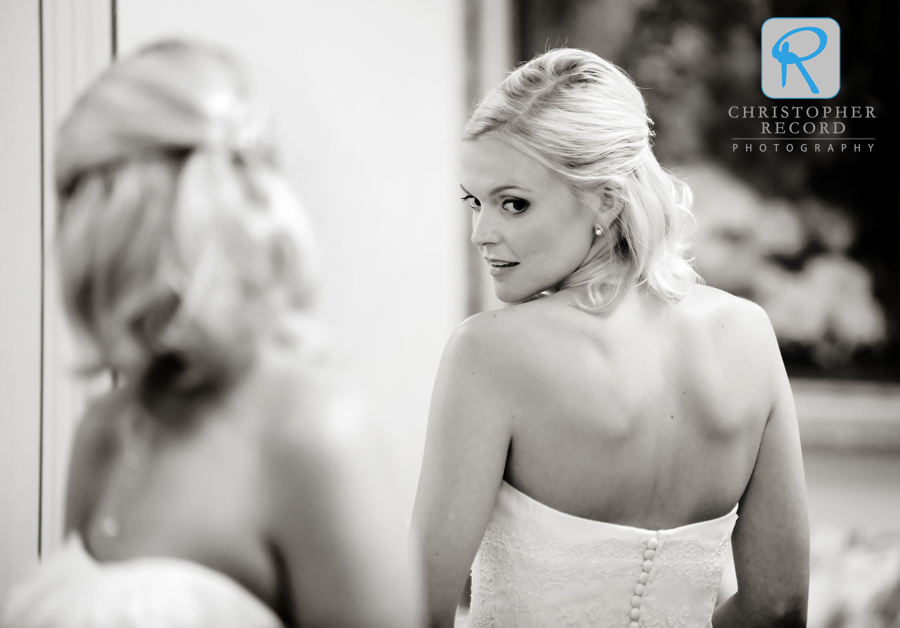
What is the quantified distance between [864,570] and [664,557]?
1189mm

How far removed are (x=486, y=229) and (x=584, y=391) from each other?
0.84ft

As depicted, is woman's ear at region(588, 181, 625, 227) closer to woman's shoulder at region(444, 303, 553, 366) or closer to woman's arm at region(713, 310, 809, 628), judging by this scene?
woman's shoulder at region(444, 303, 553, 366)

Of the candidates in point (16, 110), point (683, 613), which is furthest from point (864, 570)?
point (16, 110)

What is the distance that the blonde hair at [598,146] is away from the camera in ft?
2.93

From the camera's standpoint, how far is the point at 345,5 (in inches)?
58.6

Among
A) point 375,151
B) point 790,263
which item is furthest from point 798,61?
point 375,151

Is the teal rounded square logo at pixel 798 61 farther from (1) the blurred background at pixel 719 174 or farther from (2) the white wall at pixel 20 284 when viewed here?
(2) the white wall at pixel 20 284

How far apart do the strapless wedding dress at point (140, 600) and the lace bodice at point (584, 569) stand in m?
0.41

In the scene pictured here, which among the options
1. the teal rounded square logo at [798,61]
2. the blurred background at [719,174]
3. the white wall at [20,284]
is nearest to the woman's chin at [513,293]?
the blurred background at [719,174]

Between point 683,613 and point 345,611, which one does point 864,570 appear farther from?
point 345,611

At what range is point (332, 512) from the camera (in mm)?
583

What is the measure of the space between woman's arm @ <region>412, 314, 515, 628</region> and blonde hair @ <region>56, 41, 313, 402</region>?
315 millimetres

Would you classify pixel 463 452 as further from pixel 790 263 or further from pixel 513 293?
pixel 790 263

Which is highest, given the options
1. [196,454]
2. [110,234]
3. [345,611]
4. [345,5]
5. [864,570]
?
[345,5]
